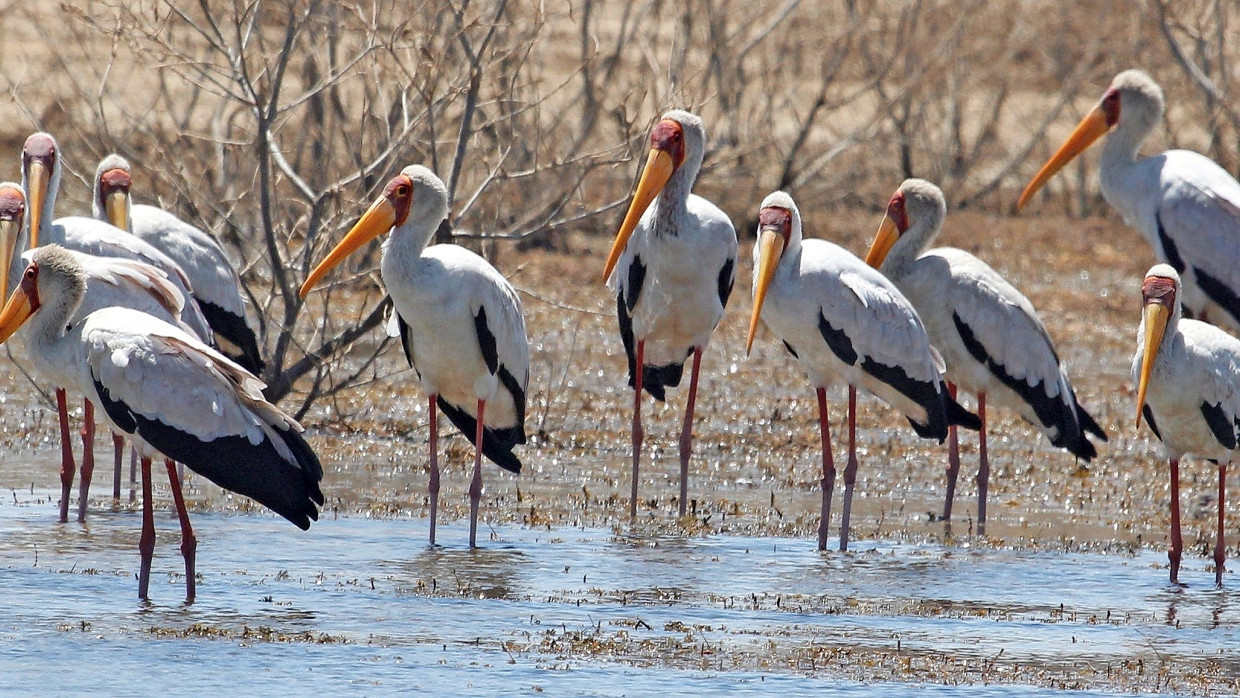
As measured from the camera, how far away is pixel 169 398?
5816mm

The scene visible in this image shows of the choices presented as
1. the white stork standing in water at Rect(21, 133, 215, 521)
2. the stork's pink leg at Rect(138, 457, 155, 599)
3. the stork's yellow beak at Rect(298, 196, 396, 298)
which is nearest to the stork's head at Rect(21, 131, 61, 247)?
the white stork standing in water at Rect(21, 133, 215, 521)

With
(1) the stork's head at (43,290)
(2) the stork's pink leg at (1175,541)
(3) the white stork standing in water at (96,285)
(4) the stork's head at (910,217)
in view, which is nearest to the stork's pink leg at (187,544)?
(1) the stork's head at (43,290)

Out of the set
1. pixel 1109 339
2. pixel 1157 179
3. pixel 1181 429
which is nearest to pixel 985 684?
pixel 1181 429

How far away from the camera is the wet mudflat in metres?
5.26

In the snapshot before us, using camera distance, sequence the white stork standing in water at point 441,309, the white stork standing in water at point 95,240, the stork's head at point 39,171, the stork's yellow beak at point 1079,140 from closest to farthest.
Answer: the white stork standing in water at point 441,309, the white stork standing in water at point 95,240, the stork's head at point 39,171, the stork's yellow beak at point 1079,140

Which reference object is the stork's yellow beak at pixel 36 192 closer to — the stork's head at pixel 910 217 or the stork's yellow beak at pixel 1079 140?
the stork's head at pixel 910 217

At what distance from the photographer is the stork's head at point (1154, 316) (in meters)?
6.65

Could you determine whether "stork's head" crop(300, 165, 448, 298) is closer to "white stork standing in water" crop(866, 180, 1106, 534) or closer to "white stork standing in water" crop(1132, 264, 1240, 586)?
"white stork standing in water" crop(866, 180, 1106, 534)

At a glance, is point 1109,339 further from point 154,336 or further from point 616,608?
point 154,336

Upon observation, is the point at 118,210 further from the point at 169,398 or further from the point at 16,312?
the point at 169,398

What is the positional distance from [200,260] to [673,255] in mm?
2070

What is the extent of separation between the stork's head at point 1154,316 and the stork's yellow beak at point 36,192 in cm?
431

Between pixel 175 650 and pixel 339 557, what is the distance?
1.43 meters

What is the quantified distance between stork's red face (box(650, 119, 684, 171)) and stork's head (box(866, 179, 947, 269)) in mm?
941
